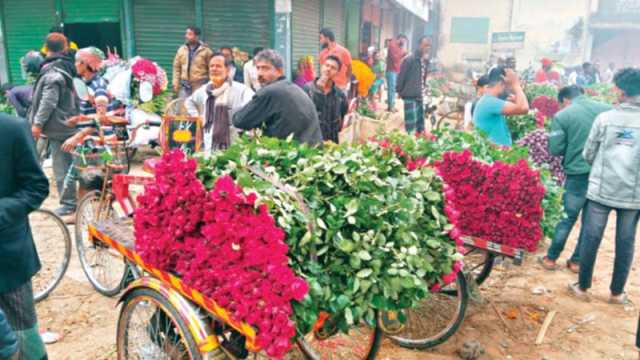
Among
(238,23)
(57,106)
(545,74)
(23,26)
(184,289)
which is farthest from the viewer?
(545,74)

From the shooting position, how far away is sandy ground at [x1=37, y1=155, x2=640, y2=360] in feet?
12.8

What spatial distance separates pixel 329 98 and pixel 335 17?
941cm

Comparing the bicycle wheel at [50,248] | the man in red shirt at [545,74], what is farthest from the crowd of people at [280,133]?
the man in red shirt at [545,74]

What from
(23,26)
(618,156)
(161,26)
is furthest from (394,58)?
(618,156)

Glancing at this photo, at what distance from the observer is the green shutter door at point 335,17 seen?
44.8 ft

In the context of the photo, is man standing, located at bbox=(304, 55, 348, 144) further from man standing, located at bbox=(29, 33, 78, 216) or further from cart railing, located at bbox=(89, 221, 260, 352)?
cart railing, located at bbox=(89, 221, 260, 352)

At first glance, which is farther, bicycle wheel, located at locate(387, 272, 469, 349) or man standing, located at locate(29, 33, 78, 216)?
man standing, located at locate(29, 33, 78, 216)

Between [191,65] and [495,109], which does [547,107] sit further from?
A: [191,65]

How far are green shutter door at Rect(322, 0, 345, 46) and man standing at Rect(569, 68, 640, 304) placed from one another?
32.1ft

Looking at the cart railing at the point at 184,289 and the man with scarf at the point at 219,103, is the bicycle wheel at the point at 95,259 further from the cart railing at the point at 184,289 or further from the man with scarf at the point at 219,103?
the cart railing at the point at 184,289

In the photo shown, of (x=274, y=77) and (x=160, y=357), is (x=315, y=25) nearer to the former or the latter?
(x=274, y=77)

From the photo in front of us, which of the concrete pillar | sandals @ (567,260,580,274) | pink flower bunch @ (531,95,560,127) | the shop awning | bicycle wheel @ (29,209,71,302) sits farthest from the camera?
the shop awning

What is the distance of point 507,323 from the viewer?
4465mm

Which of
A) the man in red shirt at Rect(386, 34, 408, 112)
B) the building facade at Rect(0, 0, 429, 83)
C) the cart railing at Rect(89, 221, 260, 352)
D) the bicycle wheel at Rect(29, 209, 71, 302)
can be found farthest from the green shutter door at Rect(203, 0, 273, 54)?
the cart railing at Rect(89, 221, 260, 352)
